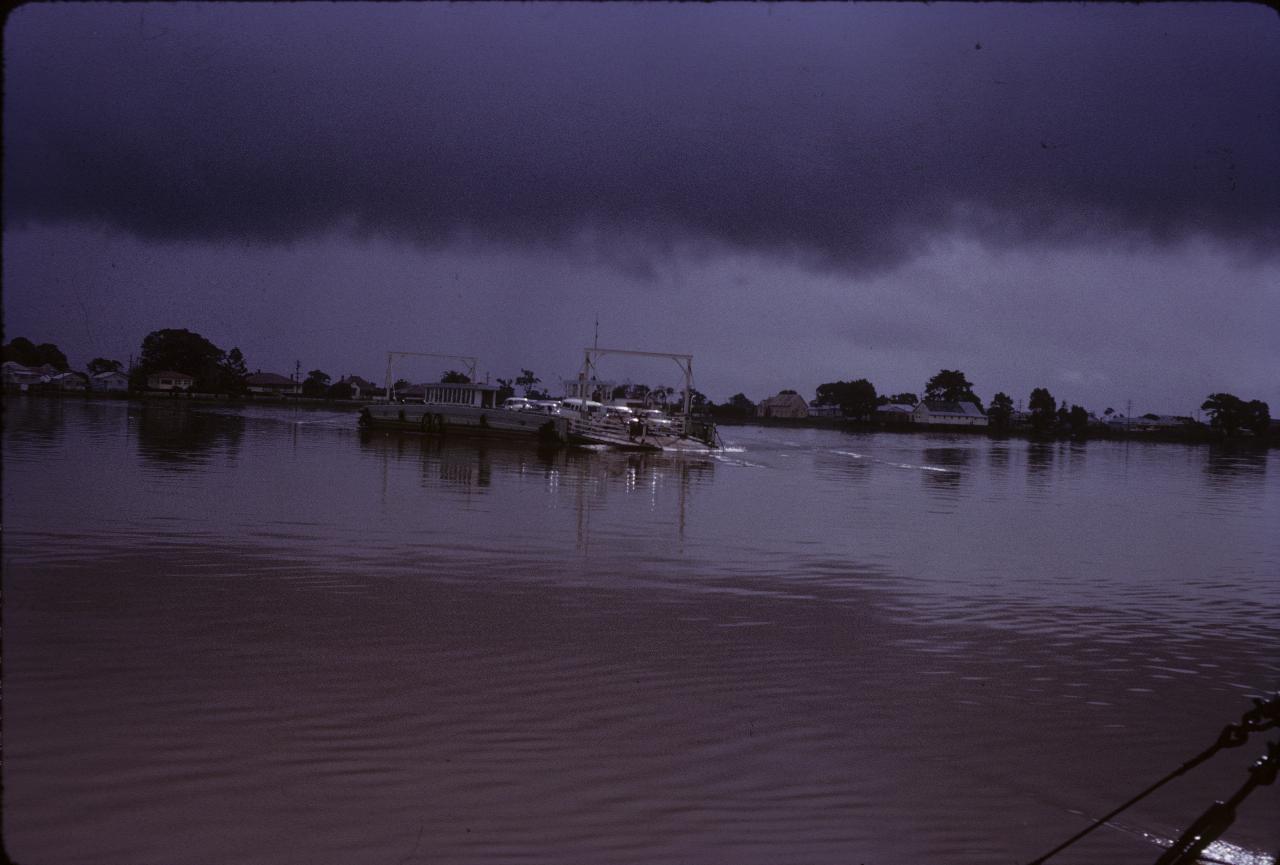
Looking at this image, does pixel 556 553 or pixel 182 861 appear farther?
pixel 556 553

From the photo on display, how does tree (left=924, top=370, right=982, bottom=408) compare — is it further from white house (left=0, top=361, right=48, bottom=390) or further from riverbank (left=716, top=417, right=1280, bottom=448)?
white house (left=0, top=361, right=48, bottom=390)

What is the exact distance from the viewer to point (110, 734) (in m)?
5.86

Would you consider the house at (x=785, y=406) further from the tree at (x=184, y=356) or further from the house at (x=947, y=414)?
the tree at (x=184, y=356)

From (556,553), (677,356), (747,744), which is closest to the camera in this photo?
(747,744)

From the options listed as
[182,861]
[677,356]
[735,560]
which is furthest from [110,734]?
[677,356]

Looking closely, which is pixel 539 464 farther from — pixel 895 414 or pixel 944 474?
pixel 895 414

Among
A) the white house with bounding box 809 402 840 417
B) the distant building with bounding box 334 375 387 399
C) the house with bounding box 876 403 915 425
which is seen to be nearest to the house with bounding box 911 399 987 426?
the house with bounding box 876 403 915 425

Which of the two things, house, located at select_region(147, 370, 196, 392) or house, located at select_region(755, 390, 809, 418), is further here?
house, located at select_region(755, 390, 809, 418)

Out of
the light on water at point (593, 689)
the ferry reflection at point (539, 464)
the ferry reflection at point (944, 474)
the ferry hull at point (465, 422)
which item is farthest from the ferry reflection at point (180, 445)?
the ferry reflection at point (944, 474)

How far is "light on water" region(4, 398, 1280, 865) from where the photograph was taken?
16.5 ft

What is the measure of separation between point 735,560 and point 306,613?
721 cm

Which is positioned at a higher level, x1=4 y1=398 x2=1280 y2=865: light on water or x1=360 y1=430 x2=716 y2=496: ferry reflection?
x1=360 y1=430 x2=716 y2=496: ferry reflection

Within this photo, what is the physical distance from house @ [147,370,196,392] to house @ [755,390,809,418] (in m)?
144

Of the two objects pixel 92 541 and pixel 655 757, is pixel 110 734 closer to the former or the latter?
pixel 655 757
